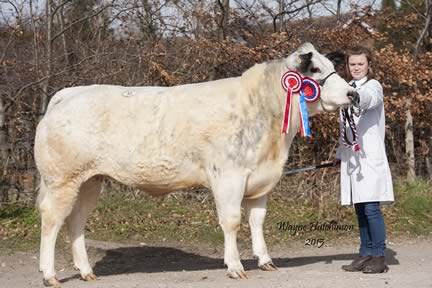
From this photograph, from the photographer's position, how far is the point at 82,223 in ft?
25.6

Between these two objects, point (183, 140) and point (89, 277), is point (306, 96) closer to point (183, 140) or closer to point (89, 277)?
point (183, 140)

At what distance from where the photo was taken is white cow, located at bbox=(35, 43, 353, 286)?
278 inches

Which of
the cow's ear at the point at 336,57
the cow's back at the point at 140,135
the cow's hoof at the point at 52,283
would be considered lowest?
the cow's hoof at the point at 52,283

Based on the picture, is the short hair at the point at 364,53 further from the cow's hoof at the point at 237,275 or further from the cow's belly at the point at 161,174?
the cow's hoof at the point at 237,275

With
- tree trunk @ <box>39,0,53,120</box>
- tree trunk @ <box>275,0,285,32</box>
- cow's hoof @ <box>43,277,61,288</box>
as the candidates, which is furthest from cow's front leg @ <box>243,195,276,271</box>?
tree trunk @ <box>275,0,285,32</box>

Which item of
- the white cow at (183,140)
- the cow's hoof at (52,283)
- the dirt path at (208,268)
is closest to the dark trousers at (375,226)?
the dirt path at (208,268)

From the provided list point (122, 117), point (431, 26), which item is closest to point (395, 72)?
point (431, 26)

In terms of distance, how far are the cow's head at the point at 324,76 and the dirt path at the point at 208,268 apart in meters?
1.66

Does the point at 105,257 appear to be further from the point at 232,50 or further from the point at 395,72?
the point at 395,72

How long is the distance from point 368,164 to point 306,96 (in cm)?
91

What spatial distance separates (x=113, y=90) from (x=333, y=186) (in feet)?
19.3

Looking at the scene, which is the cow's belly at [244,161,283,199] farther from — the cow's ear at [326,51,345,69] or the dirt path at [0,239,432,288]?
the cow's ear at [326,51,345,69]

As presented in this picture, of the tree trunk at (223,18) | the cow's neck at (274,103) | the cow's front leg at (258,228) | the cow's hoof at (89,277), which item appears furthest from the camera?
the tree trunk at (223,18)

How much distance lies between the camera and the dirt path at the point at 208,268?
6.88m
